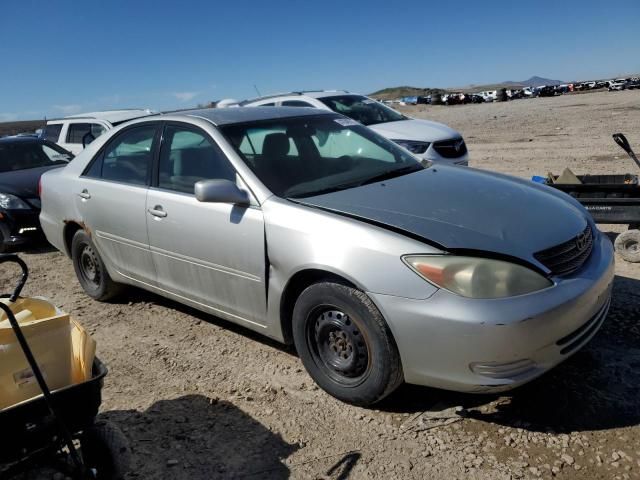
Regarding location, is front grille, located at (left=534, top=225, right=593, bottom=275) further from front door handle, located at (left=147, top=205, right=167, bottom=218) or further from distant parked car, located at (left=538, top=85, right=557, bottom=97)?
distant parked car, located at (left=538, top=85, right=557, bottom=97)

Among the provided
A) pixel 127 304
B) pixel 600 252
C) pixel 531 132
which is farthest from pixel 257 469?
pixel 531 132

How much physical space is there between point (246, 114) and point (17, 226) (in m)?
4.65

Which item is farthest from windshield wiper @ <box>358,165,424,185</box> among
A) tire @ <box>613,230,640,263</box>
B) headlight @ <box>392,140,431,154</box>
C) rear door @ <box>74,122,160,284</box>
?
headlight @ <box>392,140,431,154</box>

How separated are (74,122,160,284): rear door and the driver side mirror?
971 millimetres

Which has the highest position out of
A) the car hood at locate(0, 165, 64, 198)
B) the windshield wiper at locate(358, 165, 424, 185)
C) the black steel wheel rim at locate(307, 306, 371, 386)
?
the windshield wiper at locate(358, 165, 424, 185)

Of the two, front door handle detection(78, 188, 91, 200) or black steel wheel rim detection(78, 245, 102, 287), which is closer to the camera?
front door handle detection(78, 188, 91, 200)

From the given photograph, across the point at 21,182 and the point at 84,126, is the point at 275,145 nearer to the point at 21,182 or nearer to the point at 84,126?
the point at 21,182

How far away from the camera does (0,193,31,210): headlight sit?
7.39 metres

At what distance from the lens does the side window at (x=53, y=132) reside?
38.4ft

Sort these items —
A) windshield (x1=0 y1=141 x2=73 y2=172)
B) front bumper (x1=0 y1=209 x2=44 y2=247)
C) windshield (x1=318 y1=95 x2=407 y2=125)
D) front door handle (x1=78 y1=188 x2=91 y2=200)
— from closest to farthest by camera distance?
1. front door handle (x1=78 y1=188 x2=91 y2=200)
2. front bumper (x1=0 y1=209 x2=44 y2=247)
3. windshield (x1=0 y1=141 x2=73 y2=172)
4. windshield (x1=318 y1=95 x2=407 y2=125)

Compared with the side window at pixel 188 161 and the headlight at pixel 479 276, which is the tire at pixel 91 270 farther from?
the headlight at pixel 479 276

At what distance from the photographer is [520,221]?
10.1 ft

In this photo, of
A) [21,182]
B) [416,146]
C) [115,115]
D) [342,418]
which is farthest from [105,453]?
[115,115]

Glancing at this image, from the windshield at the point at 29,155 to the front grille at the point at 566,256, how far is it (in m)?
8.03
